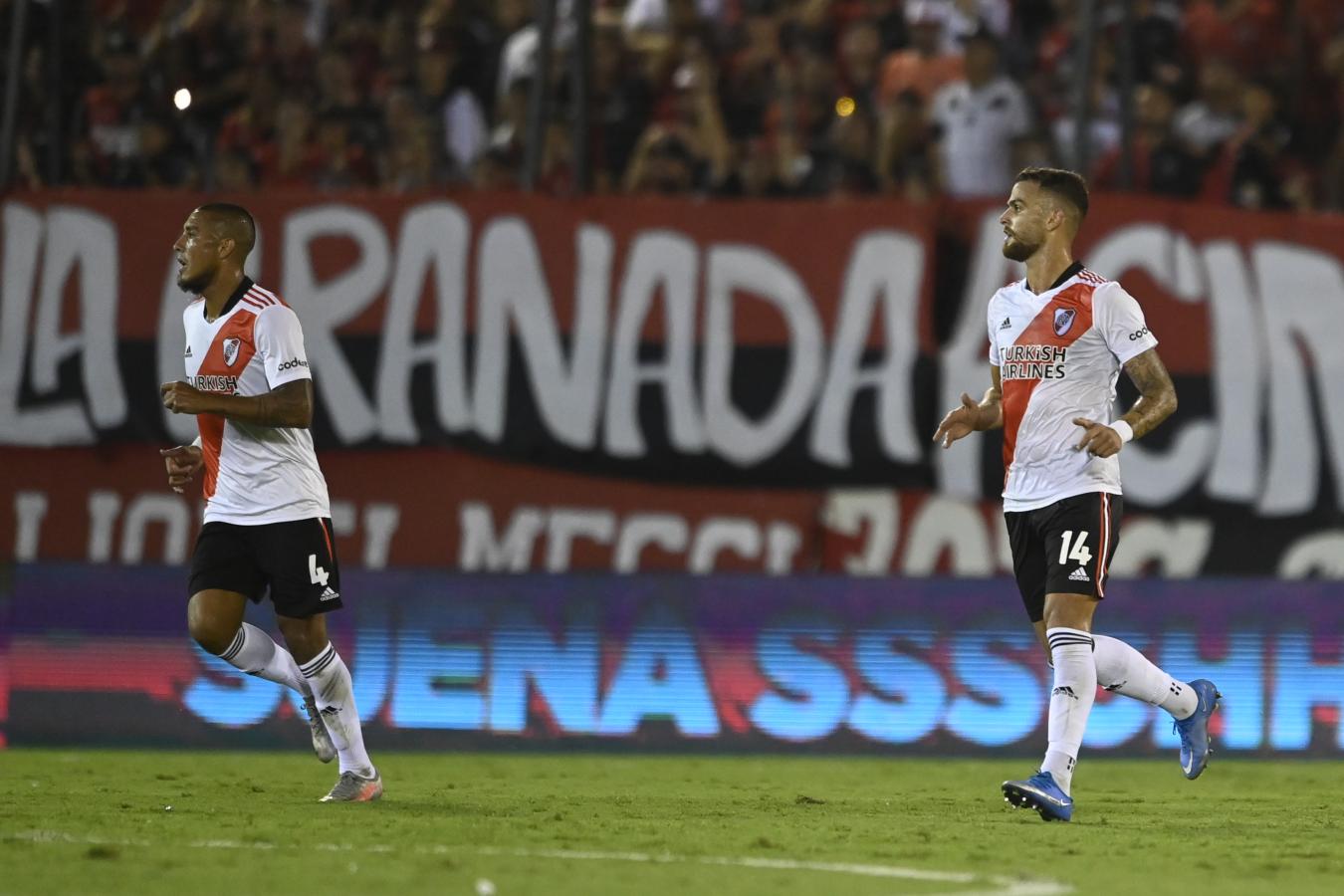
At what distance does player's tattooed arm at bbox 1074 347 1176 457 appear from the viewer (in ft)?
24.4

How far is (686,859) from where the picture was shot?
6.63 meters

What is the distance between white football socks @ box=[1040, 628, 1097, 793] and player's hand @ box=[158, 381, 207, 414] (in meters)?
3.24

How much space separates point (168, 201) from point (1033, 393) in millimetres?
6974

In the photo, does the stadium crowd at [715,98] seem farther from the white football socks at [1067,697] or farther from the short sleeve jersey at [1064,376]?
the white football socks at [1067,697]

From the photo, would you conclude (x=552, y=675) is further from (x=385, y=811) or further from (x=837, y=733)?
(x=385, y=811)

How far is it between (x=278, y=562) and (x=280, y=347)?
0.82 meters

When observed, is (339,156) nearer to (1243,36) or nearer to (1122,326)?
(1243,36)

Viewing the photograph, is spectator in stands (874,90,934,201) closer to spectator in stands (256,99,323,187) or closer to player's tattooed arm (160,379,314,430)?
spectator in stands (256,99,323,187)

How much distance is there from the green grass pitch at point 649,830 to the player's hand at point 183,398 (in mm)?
1494

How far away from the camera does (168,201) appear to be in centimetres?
1315

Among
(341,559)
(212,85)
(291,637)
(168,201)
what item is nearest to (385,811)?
(291,637)

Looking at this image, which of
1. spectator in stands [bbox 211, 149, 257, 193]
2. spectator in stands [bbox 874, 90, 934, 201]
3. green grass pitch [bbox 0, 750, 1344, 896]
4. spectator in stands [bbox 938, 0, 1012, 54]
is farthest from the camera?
spectator in stands [bbox 938, 0, 1012, 54]

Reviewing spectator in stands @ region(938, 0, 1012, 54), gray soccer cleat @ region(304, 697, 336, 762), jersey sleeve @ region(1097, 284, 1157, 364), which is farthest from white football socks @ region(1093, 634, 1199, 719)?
spectator in stands @ region(938, 0, 1012, 54)

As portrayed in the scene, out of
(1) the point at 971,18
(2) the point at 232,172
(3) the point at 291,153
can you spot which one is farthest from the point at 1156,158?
(2) the point at 232,172
